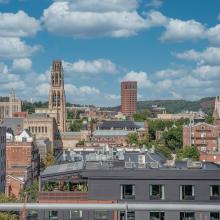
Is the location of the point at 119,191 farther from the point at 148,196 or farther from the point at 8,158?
the point at 8,158

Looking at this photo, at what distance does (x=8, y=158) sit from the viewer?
270ft

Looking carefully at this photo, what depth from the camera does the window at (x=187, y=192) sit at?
2694cm

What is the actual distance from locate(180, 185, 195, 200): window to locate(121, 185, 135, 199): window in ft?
7.19

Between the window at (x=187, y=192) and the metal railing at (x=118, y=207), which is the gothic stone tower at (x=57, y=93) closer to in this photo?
the window at (x=187, y=192)

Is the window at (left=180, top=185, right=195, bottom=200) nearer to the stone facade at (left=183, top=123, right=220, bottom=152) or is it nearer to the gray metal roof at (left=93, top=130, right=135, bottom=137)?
the stone facade at (left=183, top=123, right=220, bottom=152)

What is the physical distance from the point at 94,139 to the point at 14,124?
91.6 feet

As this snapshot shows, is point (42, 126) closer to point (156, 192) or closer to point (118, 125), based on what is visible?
point (118, 125)

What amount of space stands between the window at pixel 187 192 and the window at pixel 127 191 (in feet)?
7.19

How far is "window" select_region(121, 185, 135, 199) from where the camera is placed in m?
26.8

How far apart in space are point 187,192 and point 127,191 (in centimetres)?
270

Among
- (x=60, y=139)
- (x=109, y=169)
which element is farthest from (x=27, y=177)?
(x=60, y=139)

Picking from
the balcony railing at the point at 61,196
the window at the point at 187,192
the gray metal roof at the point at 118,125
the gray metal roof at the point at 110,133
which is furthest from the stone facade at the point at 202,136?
the balcony railing at the point at 61,196

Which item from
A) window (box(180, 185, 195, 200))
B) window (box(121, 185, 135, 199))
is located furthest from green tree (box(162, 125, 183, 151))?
window (box(121, 185, 135, 199))

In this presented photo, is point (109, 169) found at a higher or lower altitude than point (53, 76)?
lower
